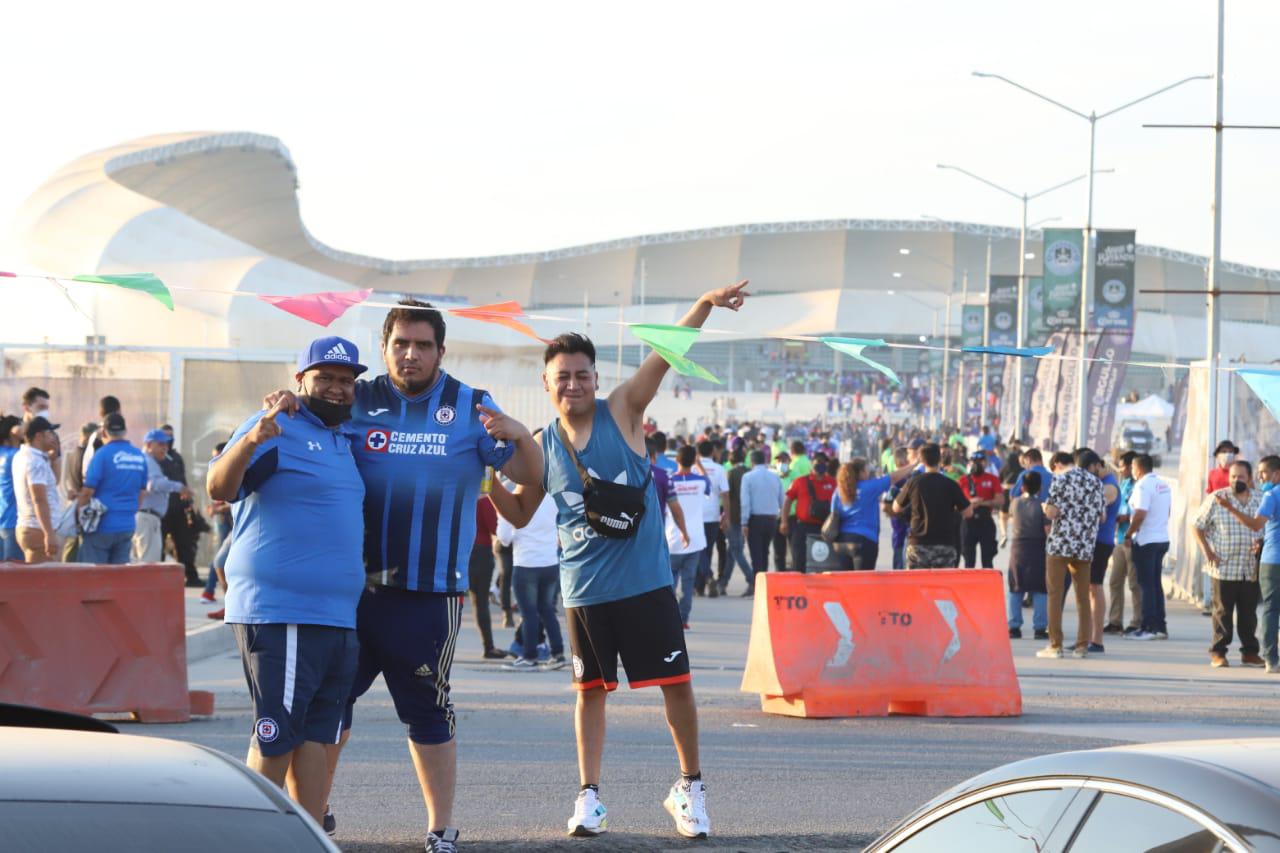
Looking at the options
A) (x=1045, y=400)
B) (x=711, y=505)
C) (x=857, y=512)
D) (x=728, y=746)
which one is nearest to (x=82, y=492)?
(x=857, y=512)

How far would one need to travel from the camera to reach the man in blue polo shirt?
5512mm

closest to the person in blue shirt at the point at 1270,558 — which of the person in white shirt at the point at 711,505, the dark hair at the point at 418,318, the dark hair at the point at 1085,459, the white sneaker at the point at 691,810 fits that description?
the dark hair at the point at 1085,459

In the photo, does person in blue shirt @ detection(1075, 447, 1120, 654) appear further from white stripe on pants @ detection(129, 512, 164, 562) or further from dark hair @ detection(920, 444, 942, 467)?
white stripe on pants @ detection(129, 512, 164, 562)

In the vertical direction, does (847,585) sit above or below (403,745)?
above

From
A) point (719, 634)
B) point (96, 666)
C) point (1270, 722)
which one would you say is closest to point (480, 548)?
point (719, 634)

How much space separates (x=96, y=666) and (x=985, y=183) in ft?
126

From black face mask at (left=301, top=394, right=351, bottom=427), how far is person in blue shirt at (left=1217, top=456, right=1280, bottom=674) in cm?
1021

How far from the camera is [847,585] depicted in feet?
36.8

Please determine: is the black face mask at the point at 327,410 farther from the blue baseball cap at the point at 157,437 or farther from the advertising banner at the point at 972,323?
the advertising banner at the point at 972,323

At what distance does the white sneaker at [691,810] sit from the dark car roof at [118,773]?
388 centimetres

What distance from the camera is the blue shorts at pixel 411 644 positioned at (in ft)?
19.5

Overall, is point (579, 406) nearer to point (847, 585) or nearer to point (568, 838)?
point (568, 838)

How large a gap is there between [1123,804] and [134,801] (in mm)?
1652

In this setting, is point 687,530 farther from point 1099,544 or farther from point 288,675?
point 288,675
